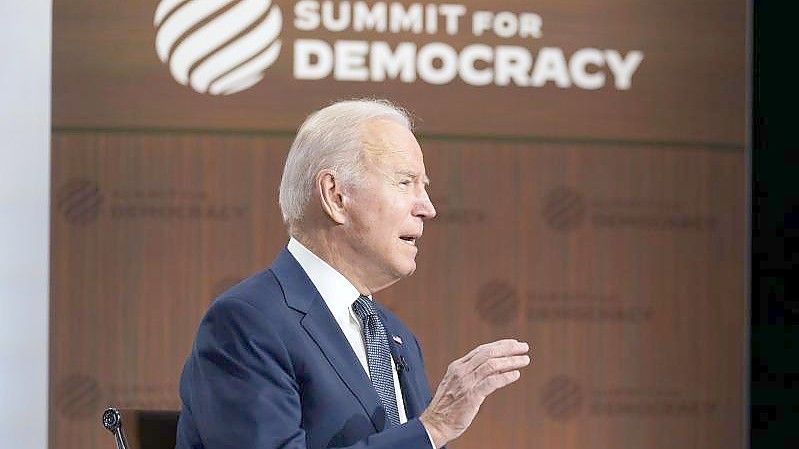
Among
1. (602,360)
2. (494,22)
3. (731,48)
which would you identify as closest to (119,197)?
(494,22)

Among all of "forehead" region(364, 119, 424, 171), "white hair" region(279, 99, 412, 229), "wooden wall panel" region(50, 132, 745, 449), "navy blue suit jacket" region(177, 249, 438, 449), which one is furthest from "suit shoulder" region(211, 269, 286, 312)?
"wooden wall panel" region(50, 132, 745, 449)

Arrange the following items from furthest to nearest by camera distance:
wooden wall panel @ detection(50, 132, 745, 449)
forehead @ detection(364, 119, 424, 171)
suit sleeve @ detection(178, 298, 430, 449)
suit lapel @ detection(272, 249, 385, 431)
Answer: wooden wall panel @ detection(50, 132, 745, 449) → forehead @ detection(364, 119, 424, 171) → suit lapel @ detection(272, 249, 385, 431) → suit sleeve @ detection(178, 298, 430, 449)

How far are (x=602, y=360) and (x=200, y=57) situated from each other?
1.99 m

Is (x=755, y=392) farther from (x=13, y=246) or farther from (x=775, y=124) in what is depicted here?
(x=13, y=246)

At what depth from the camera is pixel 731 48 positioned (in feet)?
15.6

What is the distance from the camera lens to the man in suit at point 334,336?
6.01 ft

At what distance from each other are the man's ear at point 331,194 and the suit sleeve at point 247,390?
24cm

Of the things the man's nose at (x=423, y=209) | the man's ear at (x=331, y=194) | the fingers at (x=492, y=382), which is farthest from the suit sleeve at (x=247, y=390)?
the man's nose at (x=423, y=209)

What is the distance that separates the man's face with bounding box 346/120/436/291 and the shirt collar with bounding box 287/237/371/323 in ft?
0.13

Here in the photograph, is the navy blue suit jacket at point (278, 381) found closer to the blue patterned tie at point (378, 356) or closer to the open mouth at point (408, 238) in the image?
the blue patterned tie at point (378, 356)

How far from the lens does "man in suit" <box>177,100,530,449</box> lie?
1.83m

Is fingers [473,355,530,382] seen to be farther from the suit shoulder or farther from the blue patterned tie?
the suit shoulder

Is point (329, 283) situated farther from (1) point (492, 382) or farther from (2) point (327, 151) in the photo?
(1) point (492, 382)

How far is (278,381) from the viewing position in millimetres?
1848
